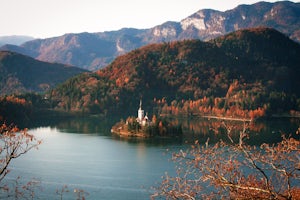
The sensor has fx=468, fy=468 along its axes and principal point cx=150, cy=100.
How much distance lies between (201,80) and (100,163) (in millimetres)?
104341

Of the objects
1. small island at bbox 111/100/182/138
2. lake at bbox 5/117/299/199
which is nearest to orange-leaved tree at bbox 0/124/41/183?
lake at bbox 5/117/299/199

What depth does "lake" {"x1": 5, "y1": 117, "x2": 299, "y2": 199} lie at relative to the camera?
37.1 m

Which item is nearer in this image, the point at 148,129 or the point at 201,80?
the point at 148,129

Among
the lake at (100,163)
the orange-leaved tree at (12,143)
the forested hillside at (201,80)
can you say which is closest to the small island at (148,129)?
the lake at (100,163)

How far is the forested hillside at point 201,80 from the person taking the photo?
398ft

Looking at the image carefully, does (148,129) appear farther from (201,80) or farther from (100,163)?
(201,80)

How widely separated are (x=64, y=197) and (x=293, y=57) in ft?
507

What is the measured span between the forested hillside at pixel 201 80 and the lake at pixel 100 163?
4192 cm

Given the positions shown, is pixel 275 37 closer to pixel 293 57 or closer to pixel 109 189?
pixel 293 57

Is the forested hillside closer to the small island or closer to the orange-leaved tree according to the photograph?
the small island

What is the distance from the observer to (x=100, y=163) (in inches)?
1993

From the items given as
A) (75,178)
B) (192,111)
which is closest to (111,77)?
(192,111)

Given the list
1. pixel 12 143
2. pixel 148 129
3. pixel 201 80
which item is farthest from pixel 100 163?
pixel 201 80

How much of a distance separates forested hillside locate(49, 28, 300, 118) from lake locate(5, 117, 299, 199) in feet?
138
